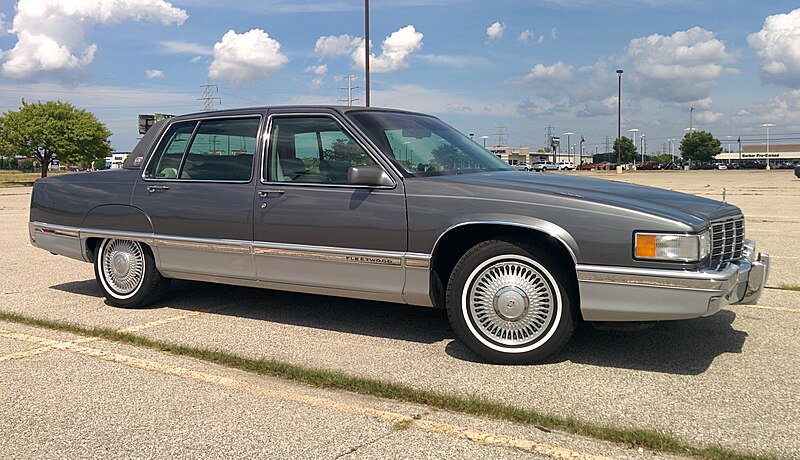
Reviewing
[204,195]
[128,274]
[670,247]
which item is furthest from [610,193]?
[128,274]

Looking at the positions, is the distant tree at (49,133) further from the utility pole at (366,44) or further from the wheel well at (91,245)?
the wheel well at (91,245)

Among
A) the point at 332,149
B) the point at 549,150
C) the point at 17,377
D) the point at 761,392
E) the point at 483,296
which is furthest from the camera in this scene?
the point at 549,150

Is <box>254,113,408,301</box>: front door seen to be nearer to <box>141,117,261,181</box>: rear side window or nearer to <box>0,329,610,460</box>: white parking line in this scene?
<box>141,117,261,181</box>: rear side window

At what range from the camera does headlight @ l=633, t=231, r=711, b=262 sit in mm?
3893

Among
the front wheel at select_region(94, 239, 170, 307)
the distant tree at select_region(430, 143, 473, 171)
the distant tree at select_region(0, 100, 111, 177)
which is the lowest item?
the front wheel at select_region(94, 239, 170, 307)

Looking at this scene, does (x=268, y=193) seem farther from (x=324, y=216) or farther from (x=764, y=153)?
(x=764, y=153)

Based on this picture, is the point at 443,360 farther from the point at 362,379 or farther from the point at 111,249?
the point at 111,249

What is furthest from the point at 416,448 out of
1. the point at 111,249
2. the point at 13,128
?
the point at 13,128

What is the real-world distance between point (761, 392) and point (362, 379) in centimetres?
220

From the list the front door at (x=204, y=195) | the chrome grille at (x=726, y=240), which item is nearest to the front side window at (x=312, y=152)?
the front door at (x=204, y=195)

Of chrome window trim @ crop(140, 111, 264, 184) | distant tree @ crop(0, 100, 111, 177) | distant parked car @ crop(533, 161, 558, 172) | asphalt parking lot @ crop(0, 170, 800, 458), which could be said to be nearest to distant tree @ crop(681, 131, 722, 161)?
distant parked car @ crop(533, 161, 558, 172)

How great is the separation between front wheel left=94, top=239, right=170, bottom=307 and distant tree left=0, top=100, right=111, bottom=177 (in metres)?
52.7

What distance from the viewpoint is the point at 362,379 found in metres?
4.03

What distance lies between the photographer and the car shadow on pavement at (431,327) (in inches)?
177
